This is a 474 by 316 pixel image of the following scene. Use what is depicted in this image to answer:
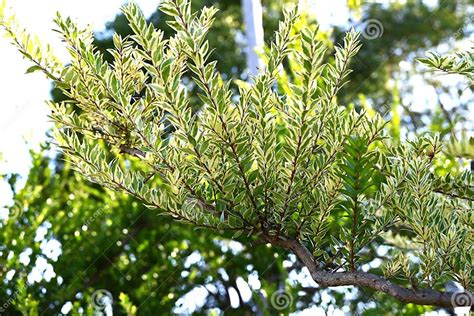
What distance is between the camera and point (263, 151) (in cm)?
133

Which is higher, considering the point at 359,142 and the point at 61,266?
the point at 61,266

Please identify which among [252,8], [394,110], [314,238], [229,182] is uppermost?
[252,8]

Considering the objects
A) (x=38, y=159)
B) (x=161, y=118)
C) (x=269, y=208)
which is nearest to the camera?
(x=269, y=208)

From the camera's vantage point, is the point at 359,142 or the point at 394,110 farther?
the point at 394,110

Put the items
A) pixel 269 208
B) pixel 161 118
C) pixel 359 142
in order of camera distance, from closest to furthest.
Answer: pixel 359 142 < pixel 269 208 < pixel 161 118

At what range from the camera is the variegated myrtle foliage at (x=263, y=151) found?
1.26 metres

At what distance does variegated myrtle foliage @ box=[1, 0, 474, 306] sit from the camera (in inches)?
49.8

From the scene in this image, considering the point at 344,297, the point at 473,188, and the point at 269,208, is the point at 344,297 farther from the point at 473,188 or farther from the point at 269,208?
the point at 269,208

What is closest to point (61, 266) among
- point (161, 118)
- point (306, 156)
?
point (161, 118)

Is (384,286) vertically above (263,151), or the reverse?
(263,151)

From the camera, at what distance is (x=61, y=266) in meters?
3.17

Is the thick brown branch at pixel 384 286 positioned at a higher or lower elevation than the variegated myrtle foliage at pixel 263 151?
lower

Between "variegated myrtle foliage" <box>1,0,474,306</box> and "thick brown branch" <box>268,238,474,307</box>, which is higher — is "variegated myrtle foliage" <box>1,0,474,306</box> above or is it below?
above

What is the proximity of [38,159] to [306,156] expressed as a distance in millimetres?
2324
